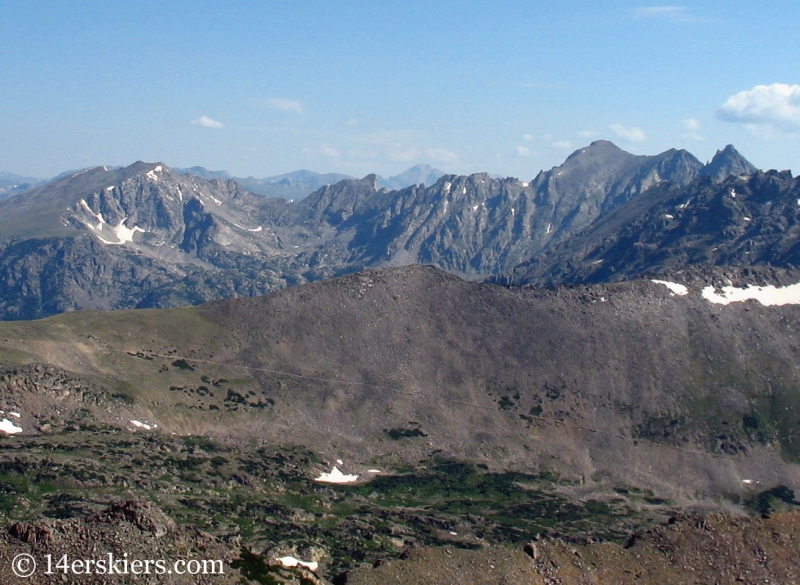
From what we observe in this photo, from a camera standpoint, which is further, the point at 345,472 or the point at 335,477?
the point at 345,472

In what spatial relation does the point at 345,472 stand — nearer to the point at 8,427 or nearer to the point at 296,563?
the point at 8,427

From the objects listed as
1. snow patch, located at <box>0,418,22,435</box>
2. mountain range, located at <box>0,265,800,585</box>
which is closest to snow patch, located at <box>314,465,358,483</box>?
mountain range, located at <box>0,265,800,585</box>

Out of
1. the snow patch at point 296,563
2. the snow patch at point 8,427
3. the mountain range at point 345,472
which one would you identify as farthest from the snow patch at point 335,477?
the snow patch at point 8,427

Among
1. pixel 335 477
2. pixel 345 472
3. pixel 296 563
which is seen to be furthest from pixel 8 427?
pixel 296 563

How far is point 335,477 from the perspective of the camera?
15912cm

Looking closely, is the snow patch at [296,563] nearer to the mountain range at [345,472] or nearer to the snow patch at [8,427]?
the mountain range at [345,472]

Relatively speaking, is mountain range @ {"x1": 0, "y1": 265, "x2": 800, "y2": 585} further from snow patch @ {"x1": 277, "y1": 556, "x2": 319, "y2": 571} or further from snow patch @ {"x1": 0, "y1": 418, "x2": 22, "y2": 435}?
snow patch @ {"x1": 277, "y1": 556, "x2": 319, "y2": 571}

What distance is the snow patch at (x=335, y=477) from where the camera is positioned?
514 ft

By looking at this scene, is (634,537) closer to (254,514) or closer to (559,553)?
(559,553)

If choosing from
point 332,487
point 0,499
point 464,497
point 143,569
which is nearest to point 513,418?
point 464,497

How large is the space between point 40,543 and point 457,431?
5007 inches

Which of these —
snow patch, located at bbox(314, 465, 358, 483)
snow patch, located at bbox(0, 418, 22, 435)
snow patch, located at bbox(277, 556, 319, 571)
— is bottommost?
snow patch, located at bbox(314, 465, 358, 483)

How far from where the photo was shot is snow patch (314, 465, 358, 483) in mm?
156625

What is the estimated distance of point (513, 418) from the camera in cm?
19588
